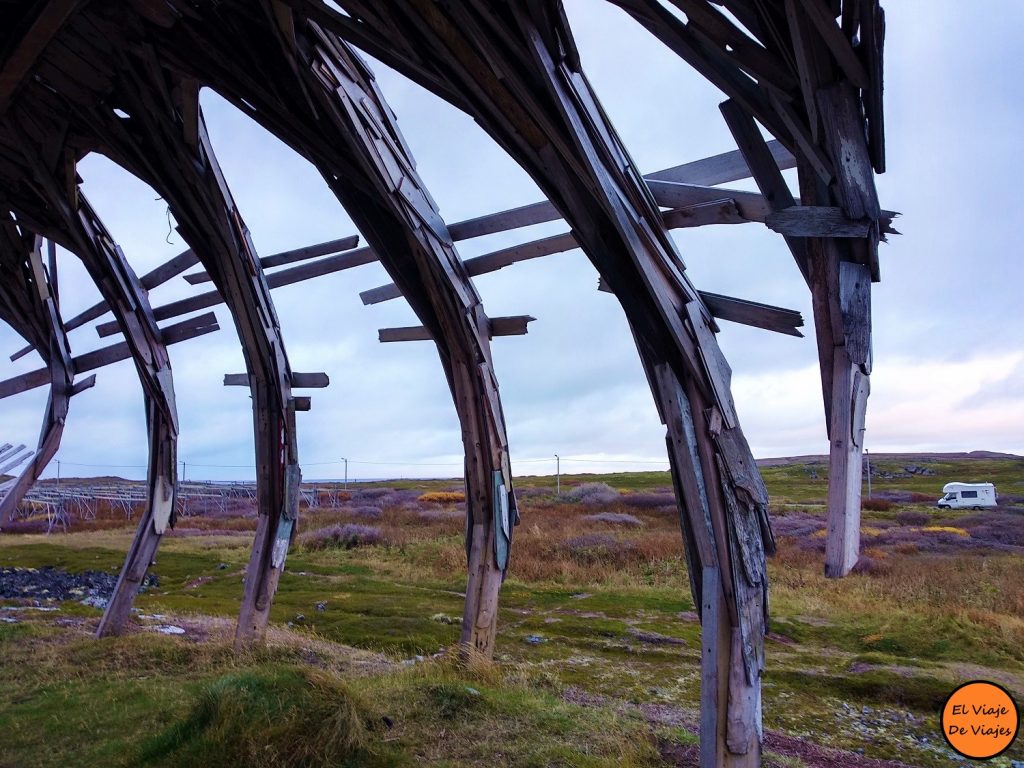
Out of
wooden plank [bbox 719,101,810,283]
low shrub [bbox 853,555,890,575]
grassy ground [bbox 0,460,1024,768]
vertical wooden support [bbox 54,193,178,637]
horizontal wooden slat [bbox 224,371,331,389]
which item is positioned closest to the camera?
wooden plank [bbox 719,101,810,283]

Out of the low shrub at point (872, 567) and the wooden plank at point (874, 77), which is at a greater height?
the wooden plank at point (874, 77)

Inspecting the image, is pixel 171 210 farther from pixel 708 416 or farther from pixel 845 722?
pixel 845 722

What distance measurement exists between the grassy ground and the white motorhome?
50.0ft

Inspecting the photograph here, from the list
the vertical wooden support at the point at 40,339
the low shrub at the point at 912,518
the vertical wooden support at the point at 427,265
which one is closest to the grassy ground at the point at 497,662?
the vertical wooden support at the point at 427,265

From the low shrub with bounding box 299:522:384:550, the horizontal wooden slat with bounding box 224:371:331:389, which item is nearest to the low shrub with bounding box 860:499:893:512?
the low shrub with bounding box 299:522:384:550

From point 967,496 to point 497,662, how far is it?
33035 millimetres

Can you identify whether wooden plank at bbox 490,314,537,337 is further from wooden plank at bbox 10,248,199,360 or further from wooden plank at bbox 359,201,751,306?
wooden plank at bbox 10,248,199,360

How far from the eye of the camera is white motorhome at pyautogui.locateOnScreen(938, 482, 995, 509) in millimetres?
32156

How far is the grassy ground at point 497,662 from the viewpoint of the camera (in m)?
4.41

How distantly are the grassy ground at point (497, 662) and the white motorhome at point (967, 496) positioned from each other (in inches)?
600

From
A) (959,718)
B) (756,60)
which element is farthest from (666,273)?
(959,718)

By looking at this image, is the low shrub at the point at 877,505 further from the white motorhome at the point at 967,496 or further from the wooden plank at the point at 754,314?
the wooden plank at the point at 754,314

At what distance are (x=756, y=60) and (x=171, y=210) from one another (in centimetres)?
575

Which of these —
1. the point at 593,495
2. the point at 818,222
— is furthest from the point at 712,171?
the point at 593,495
